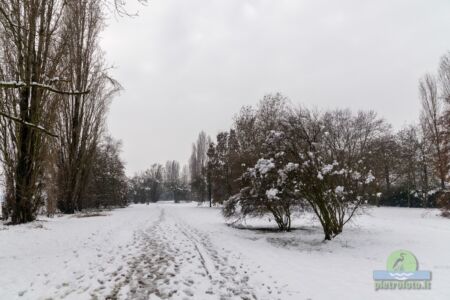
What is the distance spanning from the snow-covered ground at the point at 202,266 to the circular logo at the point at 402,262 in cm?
16

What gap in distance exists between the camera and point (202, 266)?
6.08 m

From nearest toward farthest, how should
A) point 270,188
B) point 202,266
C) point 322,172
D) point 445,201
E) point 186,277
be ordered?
point 186,277, point 202,266, point 322,172, point 270,188, point 445,201

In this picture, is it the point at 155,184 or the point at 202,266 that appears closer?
the point at 202,266

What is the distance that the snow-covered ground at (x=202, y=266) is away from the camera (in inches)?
180

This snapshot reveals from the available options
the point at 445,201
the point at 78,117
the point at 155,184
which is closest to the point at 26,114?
the point at 78,117

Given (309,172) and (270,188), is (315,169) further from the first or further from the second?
(270,188)

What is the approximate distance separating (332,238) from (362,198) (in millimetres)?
1627

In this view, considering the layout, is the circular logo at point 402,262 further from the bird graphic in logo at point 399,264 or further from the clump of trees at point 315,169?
the clump of trees at point 315,169

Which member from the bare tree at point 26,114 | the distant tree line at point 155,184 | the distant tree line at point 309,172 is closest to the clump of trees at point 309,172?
the distant tree line at point 309,172

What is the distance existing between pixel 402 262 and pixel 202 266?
4.59m

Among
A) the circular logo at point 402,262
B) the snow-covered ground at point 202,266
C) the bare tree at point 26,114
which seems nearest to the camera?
the snow-covered ground at point 202,266

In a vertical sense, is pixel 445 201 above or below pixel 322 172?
below

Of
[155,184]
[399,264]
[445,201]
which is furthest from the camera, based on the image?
[155,184]

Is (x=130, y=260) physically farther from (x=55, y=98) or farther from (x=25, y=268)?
(x=55, y=98)
